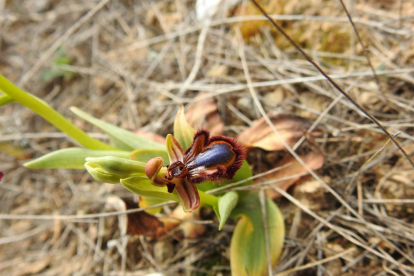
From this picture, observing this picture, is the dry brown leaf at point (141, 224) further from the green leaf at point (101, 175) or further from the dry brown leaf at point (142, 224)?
the green leaf at point (101, 175)

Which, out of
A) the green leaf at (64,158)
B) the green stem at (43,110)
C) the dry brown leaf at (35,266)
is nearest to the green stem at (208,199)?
the green leaf at (64,158)

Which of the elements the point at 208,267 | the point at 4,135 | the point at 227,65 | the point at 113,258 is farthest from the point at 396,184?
the point at 4,135

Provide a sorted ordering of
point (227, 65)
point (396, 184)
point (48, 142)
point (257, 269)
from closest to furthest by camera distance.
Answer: point (257, 269) → point (396, 184) → point (227, 65) → point (48, 142)

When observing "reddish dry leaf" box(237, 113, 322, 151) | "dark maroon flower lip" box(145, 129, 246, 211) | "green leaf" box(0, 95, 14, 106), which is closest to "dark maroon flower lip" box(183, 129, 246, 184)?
"dark maroon flower lip" box(145, 129, 246, 211)

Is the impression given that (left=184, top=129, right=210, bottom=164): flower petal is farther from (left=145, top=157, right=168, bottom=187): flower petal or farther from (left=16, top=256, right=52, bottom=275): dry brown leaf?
(left=16, top=256, right=52, bottom=275): dry brown leaf

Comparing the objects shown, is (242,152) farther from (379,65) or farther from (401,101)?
(379,65)

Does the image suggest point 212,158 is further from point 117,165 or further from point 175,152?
point 117,165
